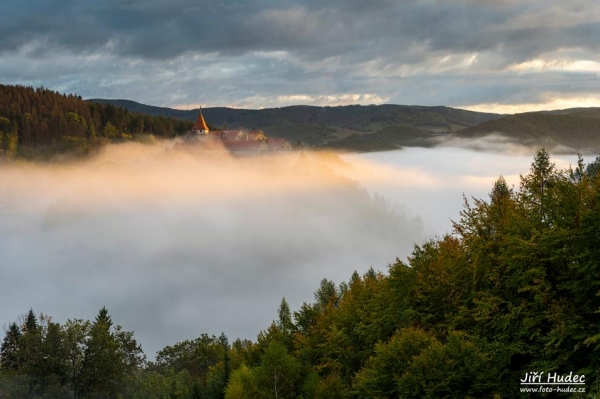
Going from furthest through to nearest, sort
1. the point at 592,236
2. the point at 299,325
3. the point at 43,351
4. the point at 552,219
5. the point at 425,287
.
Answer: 1. the point at 299,325
2. the point at 43,351
3. the point at 425,287
4. the point at 552,219
5. the point at 592,236

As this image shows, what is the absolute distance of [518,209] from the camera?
33500 millimetres

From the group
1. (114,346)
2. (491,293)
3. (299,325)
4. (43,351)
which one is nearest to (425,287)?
(491,293)

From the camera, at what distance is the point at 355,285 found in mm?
51344

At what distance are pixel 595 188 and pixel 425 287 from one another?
459 inches

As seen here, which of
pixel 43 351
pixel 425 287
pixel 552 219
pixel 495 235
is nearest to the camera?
pixel 552 219

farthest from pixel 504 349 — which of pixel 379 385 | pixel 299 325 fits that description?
pixel 299 325

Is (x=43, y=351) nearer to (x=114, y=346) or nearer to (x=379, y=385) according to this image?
(x=114, y=346)

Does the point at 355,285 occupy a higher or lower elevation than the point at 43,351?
higher

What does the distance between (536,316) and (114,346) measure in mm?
38559

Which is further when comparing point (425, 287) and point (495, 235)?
point (425, 287)

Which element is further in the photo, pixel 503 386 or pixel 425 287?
pixel 425 287

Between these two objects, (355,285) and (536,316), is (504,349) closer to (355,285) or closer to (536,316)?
(536,316)

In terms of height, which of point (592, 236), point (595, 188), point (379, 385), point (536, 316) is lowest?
point (379, 385)

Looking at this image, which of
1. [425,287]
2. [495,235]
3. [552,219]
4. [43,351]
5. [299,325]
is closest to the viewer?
[552,219]
